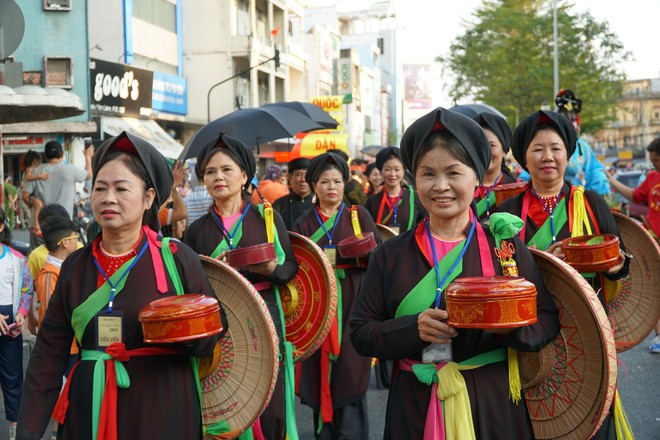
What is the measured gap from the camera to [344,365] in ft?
22.3

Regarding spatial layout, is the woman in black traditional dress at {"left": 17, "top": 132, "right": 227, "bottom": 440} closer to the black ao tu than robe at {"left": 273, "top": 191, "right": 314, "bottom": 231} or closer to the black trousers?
the black trousers

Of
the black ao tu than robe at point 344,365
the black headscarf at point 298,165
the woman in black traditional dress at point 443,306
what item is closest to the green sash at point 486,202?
the black ao tu than robe at point 344,365

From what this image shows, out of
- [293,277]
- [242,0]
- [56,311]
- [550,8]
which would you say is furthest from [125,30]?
[56,311]

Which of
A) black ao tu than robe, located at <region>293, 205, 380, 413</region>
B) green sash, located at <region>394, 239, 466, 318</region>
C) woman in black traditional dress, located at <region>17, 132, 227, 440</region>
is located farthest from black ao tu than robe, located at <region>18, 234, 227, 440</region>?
black ao tu than robe, located at <region>293, 205, 380, 413</region>

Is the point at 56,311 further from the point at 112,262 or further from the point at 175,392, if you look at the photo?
the point at 175,392

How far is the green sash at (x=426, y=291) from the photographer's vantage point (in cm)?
321

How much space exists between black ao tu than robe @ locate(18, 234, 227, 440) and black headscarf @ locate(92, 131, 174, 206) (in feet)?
0.86

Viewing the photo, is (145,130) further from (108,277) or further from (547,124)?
(108,277)

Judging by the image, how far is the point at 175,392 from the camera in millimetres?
3521

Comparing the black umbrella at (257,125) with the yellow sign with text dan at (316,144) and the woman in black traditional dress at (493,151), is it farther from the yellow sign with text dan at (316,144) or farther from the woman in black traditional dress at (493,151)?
the yellow sign with text dan at (316,144)

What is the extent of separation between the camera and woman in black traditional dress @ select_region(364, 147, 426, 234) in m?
9.10

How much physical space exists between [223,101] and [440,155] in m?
36.7

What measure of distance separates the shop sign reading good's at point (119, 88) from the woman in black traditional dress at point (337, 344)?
19.3 metres

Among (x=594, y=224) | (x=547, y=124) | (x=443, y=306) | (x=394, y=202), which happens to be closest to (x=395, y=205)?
(x=394, y=202)
